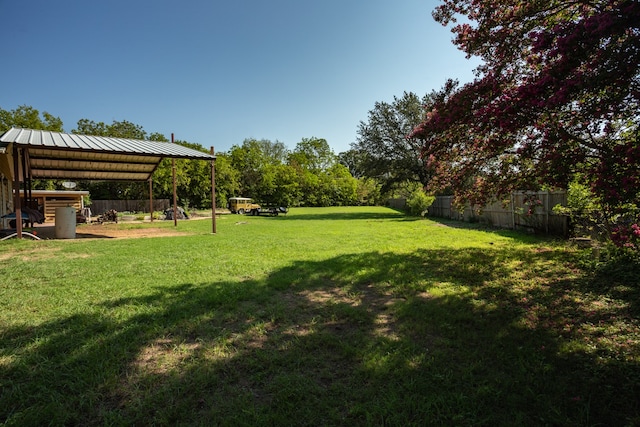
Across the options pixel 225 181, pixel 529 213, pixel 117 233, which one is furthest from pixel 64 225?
pixel 225 181

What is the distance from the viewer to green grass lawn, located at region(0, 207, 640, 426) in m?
2.00

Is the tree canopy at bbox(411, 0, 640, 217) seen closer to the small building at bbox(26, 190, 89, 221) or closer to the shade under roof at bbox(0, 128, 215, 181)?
the shade under roof at bbox(0, 128, 215, 181)

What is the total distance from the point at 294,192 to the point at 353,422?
4077 centimetres

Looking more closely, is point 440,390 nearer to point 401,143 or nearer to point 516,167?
point 516,167

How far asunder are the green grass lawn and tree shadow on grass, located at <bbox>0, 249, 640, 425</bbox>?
0.01 meters

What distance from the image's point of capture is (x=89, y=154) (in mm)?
13305

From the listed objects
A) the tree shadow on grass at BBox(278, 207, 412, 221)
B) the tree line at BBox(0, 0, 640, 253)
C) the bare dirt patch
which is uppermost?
the tree line at BBox(0, 0, 640, 253)

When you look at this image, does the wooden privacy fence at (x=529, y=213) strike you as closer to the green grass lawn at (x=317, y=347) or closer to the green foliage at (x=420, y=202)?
the green grass lawn at (x=317, y=347)

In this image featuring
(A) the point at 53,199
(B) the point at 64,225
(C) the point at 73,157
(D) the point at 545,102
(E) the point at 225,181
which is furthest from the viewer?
(E) the point at 225,181

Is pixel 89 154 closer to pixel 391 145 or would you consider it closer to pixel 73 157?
pixel 73 157

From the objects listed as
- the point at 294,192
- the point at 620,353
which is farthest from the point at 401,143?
the point at 620,353

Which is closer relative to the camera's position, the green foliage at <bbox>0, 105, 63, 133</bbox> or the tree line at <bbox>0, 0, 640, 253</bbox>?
the tree line at <bbox>0, 0, 640, 253</bbox>

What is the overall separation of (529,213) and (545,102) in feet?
13.5

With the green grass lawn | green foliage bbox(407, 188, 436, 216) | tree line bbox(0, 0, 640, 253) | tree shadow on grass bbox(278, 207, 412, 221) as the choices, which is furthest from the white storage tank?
green foliage bbox(407, 188, 436, 216)
